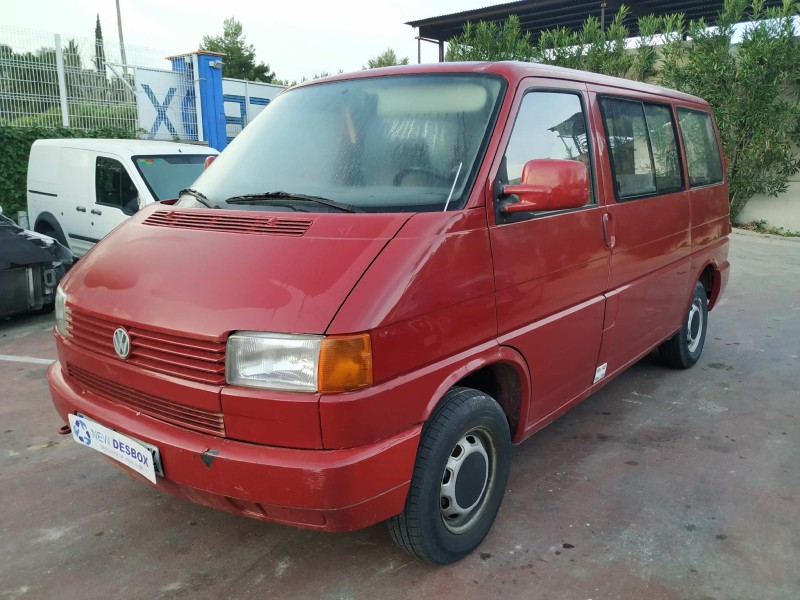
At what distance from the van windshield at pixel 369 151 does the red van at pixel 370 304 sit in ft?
0.04

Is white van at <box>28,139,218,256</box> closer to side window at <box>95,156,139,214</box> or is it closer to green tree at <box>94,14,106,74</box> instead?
side window at <box>95,156,139,214</box>

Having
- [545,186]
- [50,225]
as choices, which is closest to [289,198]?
[545,186]

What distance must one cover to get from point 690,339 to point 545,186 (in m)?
3.17

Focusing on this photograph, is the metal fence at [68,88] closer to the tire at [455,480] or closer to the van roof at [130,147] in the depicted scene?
the van roof at [130,147]

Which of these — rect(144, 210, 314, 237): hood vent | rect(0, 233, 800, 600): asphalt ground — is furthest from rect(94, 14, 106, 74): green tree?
rect(144, 210, 314, 237): hood vent

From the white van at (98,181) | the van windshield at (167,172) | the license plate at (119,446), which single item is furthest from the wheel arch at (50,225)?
the license plate at (119,446)

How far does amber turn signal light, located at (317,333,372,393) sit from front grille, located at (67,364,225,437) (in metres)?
0.42

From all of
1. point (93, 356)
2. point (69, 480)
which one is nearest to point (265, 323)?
point (93, 356)

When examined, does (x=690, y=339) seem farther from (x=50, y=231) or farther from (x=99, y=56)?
(x=99, y=56)

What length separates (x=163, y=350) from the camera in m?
2.35

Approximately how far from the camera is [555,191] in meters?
2.69

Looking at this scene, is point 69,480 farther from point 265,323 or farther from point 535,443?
point 535,443

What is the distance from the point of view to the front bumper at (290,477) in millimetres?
2143

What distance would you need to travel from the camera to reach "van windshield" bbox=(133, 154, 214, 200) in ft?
24.7
